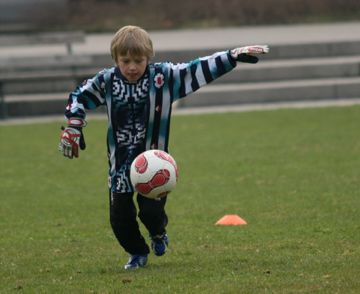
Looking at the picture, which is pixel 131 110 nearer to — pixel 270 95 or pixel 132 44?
pixel 132 44

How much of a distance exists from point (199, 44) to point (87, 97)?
15670 millimetres

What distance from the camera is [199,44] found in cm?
2266

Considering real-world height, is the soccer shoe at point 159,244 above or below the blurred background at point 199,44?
above

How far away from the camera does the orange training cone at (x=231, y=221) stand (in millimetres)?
9094

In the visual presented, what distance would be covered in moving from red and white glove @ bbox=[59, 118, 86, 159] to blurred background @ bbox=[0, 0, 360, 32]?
64.5ft

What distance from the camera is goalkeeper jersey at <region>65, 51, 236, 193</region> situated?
702 cm

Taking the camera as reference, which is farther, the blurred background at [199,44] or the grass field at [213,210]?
the blurred background at [199,44]

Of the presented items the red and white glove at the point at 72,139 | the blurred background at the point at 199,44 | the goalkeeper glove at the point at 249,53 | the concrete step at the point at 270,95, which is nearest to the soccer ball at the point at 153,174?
the red and white glove at the point at 72,139

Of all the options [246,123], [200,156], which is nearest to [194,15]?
[246,123]

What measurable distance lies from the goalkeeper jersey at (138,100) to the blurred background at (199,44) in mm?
11708

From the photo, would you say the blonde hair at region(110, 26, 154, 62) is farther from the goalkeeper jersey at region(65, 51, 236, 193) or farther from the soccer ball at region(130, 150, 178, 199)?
the soccer ball at region(130, 150, 178, 199)

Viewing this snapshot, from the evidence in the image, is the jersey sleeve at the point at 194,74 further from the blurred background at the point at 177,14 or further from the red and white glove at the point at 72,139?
the blurred background at the point at 177,14

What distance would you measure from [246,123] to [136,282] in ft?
33.3

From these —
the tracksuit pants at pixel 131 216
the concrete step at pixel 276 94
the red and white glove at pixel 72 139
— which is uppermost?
the red and white glove at pixel 72 139
